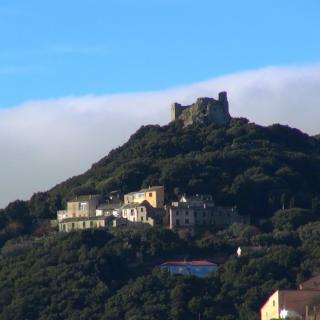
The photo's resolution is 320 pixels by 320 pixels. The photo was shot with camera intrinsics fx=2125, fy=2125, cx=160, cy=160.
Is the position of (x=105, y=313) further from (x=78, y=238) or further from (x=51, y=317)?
(x=78, y=238)

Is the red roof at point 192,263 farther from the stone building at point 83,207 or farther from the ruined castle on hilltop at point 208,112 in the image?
the ruined castle on hilltop at point 208,112

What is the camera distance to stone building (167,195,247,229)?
111 meters

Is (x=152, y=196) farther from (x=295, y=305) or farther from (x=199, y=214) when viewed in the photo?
(x=295, y=305)

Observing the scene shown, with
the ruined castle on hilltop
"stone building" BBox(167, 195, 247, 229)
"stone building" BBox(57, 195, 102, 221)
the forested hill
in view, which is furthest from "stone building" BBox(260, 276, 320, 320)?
the ruined castle on hilltop

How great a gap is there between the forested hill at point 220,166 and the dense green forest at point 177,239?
0.08 m

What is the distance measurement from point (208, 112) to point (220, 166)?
10582mm

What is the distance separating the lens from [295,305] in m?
74.6

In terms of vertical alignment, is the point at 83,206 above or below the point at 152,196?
below

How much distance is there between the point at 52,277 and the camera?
100875 millimetres

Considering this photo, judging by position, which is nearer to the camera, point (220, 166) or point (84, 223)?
point (84, 223)

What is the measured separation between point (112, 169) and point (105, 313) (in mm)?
30280

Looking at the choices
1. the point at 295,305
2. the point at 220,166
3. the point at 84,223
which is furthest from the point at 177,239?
the point at 295,305

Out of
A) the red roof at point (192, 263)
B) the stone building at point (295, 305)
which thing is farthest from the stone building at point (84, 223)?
the stone building at point (295, 305)

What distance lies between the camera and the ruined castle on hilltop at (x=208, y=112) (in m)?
129
